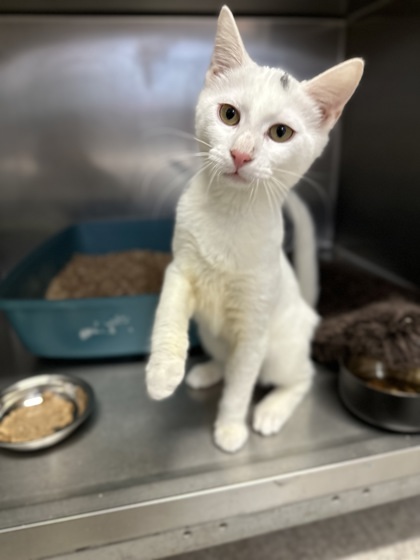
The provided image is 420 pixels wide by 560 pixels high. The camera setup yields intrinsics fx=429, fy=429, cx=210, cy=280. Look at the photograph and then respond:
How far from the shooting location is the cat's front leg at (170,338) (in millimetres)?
530

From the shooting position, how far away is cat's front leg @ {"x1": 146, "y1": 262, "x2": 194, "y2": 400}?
53 cm

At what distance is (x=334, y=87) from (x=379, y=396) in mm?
471

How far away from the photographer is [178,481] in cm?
61

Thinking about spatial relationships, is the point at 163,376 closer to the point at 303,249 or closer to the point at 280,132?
the point at 280,132

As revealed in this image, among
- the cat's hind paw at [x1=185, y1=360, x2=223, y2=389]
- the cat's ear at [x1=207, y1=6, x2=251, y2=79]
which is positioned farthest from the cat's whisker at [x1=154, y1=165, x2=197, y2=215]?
the cat's ear at [x1=207, y1=6, x2=251, y2=79]

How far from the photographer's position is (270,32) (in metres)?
1.18

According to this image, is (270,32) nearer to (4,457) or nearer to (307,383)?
(307,383)

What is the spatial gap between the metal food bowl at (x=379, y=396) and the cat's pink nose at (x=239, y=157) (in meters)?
0.43

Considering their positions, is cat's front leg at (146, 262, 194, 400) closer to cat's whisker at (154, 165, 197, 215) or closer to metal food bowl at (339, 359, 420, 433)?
metal food bowl at (339, 359, 420, 433)

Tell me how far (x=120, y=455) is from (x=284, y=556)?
0.34m

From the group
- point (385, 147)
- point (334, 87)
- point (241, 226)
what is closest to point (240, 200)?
point (241, 226)

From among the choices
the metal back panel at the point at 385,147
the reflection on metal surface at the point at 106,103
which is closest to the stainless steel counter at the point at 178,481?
the metal back panel at the point at 385,147

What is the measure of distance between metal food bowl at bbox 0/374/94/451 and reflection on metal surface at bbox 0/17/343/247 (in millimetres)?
566

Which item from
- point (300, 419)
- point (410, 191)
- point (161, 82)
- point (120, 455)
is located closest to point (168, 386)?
point (120, 455)
